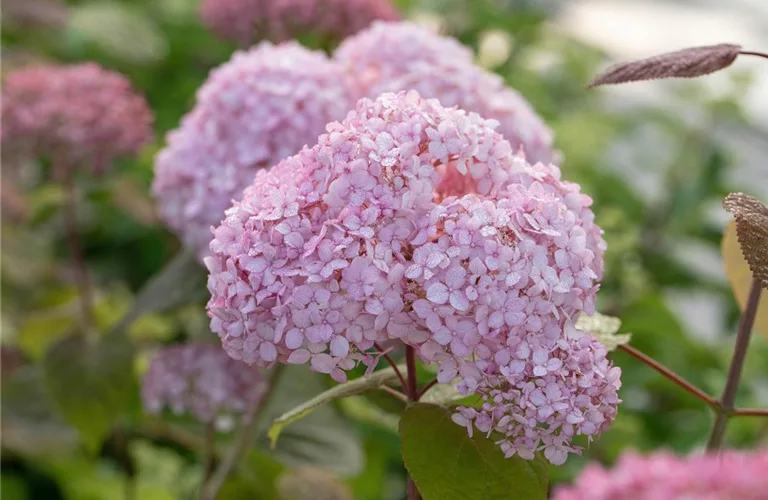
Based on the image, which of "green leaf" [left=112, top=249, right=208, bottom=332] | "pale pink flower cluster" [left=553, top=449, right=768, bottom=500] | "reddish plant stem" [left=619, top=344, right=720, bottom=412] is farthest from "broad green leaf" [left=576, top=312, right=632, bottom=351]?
"green leaf" [left=112, top=249, right=208, bottom=332]

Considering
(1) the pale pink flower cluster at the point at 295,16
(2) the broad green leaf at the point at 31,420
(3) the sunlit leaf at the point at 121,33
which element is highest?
(1) the pale pink flower cluster at the point at 295,16

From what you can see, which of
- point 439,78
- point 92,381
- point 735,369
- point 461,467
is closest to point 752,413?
point 735,369

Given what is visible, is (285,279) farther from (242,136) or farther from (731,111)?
(731,111)

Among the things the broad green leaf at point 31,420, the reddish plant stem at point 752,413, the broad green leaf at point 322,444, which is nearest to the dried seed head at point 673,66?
the reddish plant stem at point 752,413

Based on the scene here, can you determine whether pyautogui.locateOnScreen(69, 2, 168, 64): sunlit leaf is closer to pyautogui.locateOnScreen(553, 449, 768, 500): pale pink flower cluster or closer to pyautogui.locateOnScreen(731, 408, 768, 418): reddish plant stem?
pyautogui.locateOnScreen(731, 408, 768, 418): reddish plant stem

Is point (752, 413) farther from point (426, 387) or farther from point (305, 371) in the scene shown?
point (305, 371)

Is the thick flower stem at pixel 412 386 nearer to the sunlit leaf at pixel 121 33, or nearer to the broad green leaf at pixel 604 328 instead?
the broad green leaf at pixel 604 328
